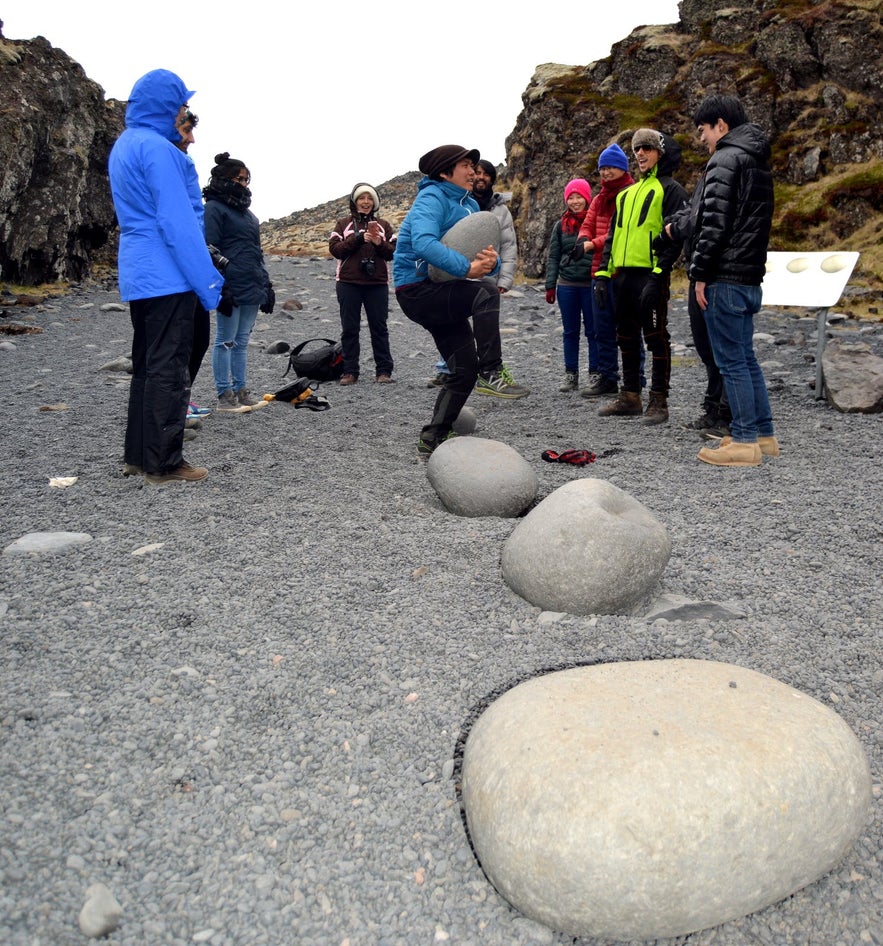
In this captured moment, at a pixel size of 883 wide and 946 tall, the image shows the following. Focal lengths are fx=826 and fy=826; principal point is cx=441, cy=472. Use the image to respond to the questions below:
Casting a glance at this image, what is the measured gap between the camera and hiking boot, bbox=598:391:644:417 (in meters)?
7.84

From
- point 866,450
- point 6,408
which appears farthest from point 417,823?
point 6,408

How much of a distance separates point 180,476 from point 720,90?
17.7m

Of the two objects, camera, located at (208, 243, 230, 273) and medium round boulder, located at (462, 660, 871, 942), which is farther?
camera, located at (208, 243, 230, 273)

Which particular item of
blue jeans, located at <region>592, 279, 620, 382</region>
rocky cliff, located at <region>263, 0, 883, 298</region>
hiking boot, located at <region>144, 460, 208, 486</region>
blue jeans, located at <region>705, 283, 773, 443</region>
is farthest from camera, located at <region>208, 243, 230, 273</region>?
rocky cliff, located at <region>263, 0, 883, 298</region>

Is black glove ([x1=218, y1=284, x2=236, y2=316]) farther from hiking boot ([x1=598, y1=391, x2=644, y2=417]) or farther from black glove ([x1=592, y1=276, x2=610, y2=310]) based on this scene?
hiking boot ([x1=598, y1=391, x2=644, y2=417])

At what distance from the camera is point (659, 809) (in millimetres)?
2246

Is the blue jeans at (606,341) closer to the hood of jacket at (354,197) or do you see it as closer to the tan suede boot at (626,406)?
the tan suede boot at (626,406)

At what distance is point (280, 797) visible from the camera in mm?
2730

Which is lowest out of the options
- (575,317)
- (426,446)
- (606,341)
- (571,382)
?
(571,382)

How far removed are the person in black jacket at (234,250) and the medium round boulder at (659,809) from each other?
606 cm

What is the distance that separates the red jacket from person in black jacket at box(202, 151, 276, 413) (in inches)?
128

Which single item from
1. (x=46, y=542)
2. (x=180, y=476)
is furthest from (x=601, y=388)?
(x=46, y=542)

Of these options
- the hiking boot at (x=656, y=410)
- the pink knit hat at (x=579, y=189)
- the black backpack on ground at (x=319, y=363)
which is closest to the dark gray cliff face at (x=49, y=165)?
the black backpack on ground at (x=319, y=363)

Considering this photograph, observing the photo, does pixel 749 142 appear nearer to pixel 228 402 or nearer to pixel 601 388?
pixel 601 388
